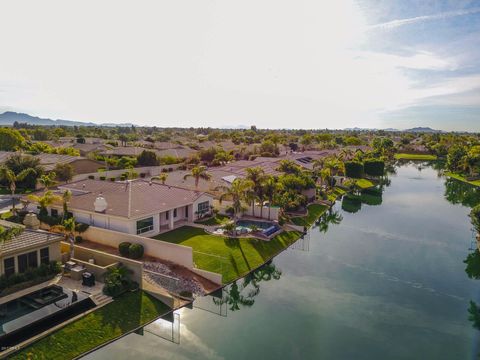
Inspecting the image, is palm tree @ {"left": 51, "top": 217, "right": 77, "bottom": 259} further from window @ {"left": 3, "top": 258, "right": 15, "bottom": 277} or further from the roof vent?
window @ {"left": 3, "top": 258, "right": 15, "bottom": 277}

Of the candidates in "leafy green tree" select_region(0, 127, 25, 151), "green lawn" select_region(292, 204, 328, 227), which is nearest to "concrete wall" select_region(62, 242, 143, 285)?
"green lawn" select_region(292, 204, 328, 227)

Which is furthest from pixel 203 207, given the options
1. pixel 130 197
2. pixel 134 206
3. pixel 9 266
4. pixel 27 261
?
pixel 9 266

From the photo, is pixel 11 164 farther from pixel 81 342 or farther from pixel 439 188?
pixel 439 188

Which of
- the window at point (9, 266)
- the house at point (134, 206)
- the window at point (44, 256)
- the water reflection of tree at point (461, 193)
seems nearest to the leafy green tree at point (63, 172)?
the house at point (134, 206)

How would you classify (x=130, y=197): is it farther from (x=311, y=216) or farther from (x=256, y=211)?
(x=311, y=216)

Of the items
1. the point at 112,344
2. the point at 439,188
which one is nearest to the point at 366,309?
the point at 112,344
